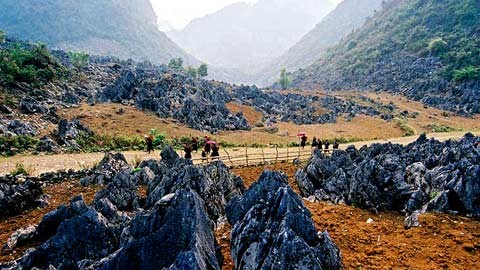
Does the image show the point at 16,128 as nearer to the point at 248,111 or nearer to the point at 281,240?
the point at 281,240

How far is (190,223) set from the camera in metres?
9.02

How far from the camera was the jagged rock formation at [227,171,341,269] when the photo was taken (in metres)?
8.09

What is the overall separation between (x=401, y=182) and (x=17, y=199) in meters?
18.4

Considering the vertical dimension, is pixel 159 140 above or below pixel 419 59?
below

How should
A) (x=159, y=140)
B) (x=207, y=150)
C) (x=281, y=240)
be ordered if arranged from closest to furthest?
1. (x=281, y=240)
2. (x=207, y=150)
3. (x=159, y=140)

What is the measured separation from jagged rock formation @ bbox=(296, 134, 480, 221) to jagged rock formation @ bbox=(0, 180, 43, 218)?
46.7ft

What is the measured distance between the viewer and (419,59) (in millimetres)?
105375

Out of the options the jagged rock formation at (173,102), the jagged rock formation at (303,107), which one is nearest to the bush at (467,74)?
the jagged rock formation at (303,107)

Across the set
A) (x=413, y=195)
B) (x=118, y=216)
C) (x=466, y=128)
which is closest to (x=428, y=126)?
(x=466, y=128)

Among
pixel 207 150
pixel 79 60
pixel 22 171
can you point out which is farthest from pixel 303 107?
pixel 22 171

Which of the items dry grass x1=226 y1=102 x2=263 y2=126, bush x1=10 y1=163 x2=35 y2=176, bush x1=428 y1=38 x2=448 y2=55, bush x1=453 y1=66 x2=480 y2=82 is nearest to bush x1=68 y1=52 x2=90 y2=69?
dry grass x1=226 y1=102 x2=263 y2=126

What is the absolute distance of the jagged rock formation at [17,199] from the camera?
1761cm

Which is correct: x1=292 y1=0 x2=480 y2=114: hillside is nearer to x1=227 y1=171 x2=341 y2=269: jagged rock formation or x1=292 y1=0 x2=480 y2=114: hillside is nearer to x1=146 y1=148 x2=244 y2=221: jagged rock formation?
x1=146 y1=148 x2=244 y2=221: jagged rock formation

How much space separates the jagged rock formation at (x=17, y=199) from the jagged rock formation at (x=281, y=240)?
13119mm
